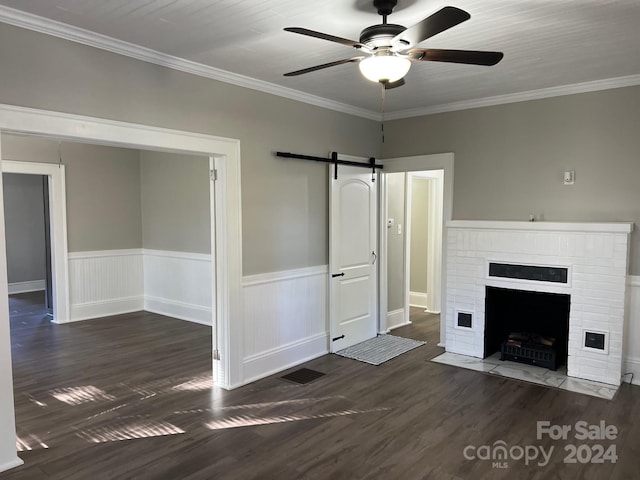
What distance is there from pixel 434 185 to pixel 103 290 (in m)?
5.11

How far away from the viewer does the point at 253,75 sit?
3.82 m

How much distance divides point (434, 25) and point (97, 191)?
5.71m

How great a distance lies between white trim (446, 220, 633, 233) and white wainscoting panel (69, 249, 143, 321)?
4674 mm

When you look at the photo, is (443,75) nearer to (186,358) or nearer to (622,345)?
(622,345)

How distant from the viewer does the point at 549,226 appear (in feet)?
13.5

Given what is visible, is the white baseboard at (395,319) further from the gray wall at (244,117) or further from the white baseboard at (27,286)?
the white baseboard at (27,286)

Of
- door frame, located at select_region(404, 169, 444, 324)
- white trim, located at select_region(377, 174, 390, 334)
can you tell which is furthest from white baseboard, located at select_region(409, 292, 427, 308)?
white trim, located at select_region(377, 174, 390, 334)

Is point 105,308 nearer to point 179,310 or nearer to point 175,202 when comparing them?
point 179,310

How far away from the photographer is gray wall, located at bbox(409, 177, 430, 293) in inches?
280

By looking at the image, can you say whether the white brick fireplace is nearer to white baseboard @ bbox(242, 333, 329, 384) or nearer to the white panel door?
the white panel door

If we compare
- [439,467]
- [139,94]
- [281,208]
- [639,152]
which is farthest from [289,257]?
[639,152]

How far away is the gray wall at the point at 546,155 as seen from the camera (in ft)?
13.0

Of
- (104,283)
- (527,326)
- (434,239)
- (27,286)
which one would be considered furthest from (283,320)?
(27,286)

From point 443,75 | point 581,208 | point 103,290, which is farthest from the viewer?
point 103,290
